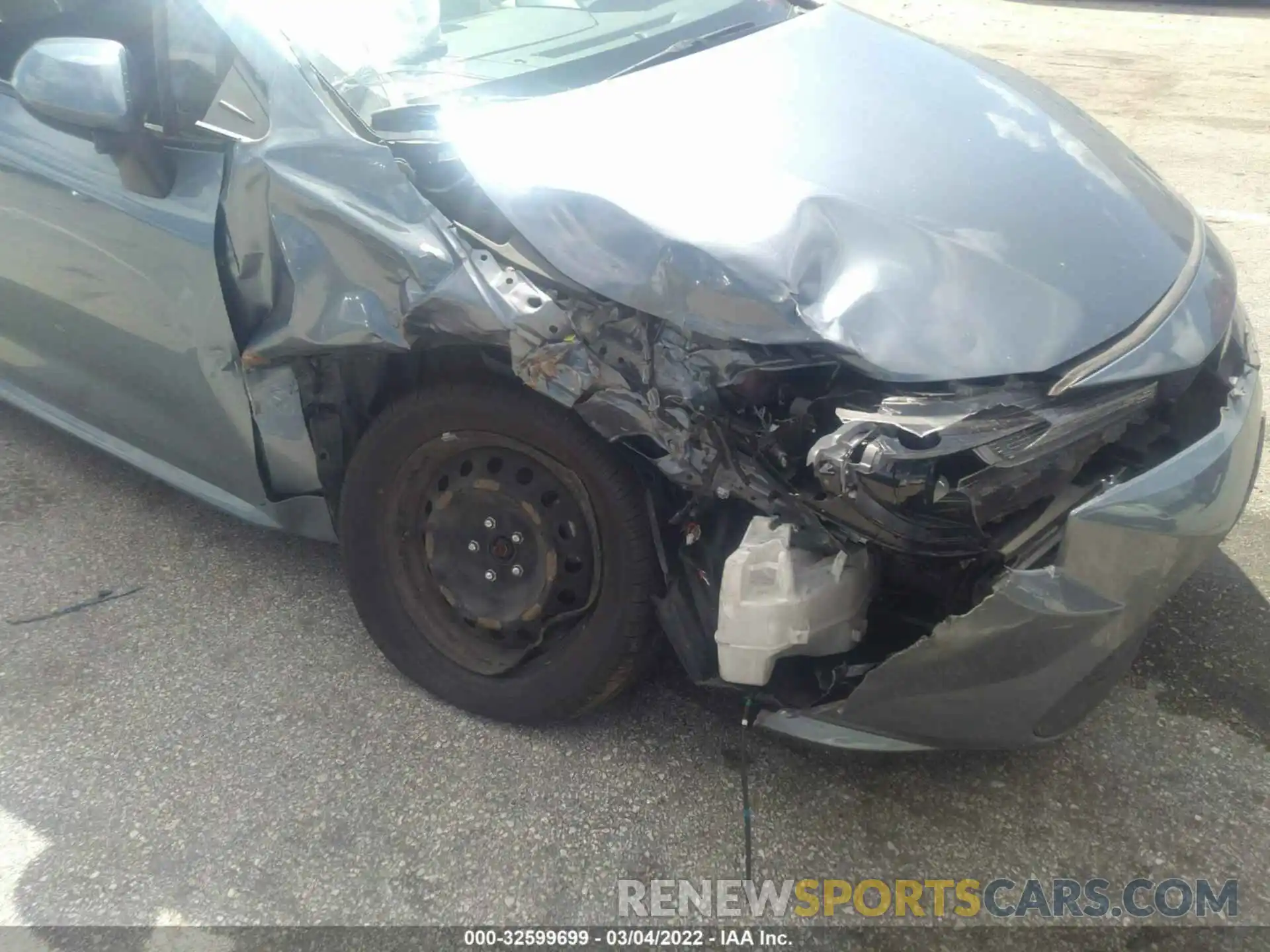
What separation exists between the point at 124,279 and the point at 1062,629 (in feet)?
7.09

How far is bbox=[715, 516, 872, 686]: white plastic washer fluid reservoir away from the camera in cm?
189

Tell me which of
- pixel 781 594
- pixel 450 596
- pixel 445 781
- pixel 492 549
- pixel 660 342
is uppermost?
pixel 660 342

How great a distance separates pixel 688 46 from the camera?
105 inches

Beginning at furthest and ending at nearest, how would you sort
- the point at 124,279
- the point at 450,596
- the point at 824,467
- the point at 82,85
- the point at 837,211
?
the point at 124,279 < the point at 450,596 < the point at 82,85 < the point at 837,211 < the point at 824,467

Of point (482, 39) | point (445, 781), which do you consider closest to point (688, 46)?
point (482, 39)

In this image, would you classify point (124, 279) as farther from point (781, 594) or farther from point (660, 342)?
point (781, 594)

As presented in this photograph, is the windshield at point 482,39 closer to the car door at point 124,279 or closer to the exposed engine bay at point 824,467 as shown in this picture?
the car door at point 124,279

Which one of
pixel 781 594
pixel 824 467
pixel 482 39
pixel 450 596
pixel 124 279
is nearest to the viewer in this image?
pixel 824 467

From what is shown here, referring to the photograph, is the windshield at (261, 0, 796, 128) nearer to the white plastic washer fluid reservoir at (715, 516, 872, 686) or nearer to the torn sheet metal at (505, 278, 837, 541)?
the torn sheet metal at (505, 278, 837, 541)

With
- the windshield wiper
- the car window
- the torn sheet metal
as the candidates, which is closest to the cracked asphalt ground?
the torn sheet metal

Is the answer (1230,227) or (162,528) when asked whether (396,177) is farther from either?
(1230,227)

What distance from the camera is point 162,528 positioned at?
3217 millimetres

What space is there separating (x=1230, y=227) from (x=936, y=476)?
184 inches

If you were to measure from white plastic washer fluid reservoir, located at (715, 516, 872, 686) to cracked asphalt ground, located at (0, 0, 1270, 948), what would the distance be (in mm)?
490
